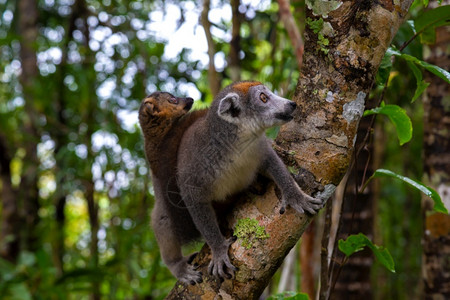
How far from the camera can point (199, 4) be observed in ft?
17.3

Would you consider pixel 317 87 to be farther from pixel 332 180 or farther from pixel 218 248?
pixel 218 248

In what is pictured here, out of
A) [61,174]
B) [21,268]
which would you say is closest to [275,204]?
[61,174]

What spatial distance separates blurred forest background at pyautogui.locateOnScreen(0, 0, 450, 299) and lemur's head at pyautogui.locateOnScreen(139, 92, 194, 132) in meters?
1.06

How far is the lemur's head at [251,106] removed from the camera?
2.94m

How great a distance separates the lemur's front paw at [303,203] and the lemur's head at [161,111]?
1.58 m

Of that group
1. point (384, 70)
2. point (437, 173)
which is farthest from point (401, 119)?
point (437, 173)

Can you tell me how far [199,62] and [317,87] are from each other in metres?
3.36

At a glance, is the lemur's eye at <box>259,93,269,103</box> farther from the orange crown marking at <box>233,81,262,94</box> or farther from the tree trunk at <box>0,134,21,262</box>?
the tree trunk at <box>0,134,21,262</box>

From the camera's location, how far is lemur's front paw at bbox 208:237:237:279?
230 cm

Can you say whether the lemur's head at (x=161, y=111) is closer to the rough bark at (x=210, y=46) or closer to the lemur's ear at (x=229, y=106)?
the lemur's ear at (x=229, y=106)

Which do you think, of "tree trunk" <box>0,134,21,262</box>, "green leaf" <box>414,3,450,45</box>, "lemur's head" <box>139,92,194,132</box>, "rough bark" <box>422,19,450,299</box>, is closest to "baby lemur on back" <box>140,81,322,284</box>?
"lemur's head" <box>139,92,194,132</box>

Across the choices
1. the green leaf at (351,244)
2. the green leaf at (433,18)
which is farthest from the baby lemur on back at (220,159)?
the green leaf at (433,18)

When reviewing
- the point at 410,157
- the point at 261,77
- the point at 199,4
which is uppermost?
the point at 199,4

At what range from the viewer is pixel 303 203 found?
2.30m
